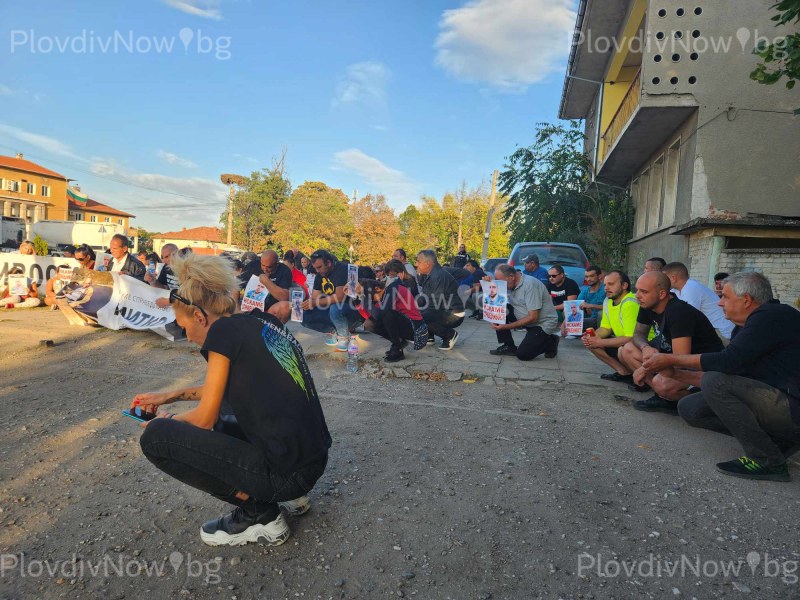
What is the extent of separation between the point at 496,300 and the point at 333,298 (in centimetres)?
261

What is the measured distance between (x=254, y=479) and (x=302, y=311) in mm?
5840

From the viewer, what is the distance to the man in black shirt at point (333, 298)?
26.2 feet

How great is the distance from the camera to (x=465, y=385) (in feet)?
20.3

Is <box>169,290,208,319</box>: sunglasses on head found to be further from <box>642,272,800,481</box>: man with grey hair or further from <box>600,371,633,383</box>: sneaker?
<box>600,371,633,383</box>: sneaker

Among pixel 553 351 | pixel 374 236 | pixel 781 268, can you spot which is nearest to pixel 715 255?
pixel 781 268

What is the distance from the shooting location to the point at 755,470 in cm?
351

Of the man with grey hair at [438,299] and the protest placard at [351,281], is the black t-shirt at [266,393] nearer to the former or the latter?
the protest placard at [351,281]

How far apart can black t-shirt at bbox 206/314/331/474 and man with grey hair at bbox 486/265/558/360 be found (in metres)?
5.37

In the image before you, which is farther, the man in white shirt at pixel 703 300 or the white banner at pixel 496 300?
the white banner at pixel 496 300

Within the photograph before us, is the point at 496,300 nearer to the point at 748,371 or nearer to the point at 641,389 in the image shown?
the point at 641,389

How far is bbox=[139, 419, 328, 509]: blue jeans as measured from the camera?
2455 millimetres

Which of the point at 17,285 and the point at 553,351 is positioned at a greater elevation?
the point at 17,285

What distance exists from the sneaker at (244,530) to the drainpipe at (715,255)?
9.85m

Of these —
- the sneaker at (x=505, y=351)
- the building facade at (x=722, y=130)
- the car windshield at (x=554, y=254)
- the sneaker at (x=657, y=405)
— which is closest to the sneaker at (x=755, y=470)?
the sneaker at (x=657, y=405)
